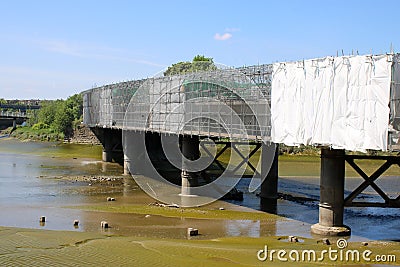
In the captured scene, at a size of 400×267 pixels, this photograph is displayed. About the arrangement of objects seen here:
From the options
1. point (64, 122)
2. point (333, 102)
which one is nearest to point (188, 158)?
point (333, 102)

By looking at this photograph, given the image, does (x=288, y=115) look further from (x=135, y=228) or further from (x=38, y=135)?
(x=38, y=135)

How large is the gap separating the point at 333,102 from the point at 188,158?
1586 centimetres

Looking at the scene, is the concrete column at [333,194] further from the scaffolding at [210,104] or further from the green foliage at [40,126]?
the green foliage at [40,126]

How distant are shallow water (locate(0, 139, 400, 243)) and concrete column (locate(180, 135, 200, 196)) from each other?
109 inches

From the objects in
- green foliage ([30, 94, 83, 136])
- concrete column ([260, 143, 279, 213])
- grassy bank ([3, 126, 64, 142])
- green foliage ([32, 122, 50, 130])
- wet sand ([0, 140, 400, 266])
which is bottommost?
wet sand ([0, 140, 400, 266])

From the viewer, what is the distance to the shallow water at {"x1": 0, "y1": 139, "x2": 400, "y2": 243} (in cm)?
2542

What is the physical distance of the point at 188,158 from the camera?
121 feet

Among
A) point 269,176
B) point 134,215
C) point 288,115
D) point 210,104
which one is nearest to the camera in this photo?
point 288,115

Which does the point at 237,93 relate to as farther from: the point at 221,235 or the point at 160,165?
the point at 160,165

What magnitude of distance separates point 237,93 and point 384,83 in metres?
11.8

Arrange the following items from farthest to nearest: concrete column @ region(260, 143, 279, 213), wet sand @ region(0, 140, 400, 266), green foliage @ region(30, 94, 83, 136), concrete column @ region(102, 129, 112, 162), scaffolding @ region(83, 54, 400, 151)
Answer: green foliage @ region(30, 94, 83, 136) < concrete column @ region(102, 129, 112, 162) < concrete column @ region(260, 143, 279, 213) < scaffolding @ region(83, 54, 400, 151) < wet sand @ region(0, 140, 400, 266)

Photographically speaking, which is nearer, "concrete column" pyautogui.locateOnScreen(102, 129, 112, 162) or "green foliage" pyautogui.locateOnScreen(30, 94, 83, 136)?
"concrete column" pyautogui.locateOnScreen(102, 129, 112, 162)

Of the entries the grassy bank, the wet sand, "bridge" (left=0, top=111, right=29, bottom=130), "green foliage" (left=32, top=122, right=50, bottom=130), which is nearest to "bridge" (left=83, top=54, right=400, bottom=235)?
the wet sand

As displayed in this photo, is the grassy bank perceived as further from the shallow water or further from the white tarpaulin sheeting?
the white tarpaulin sheeting
